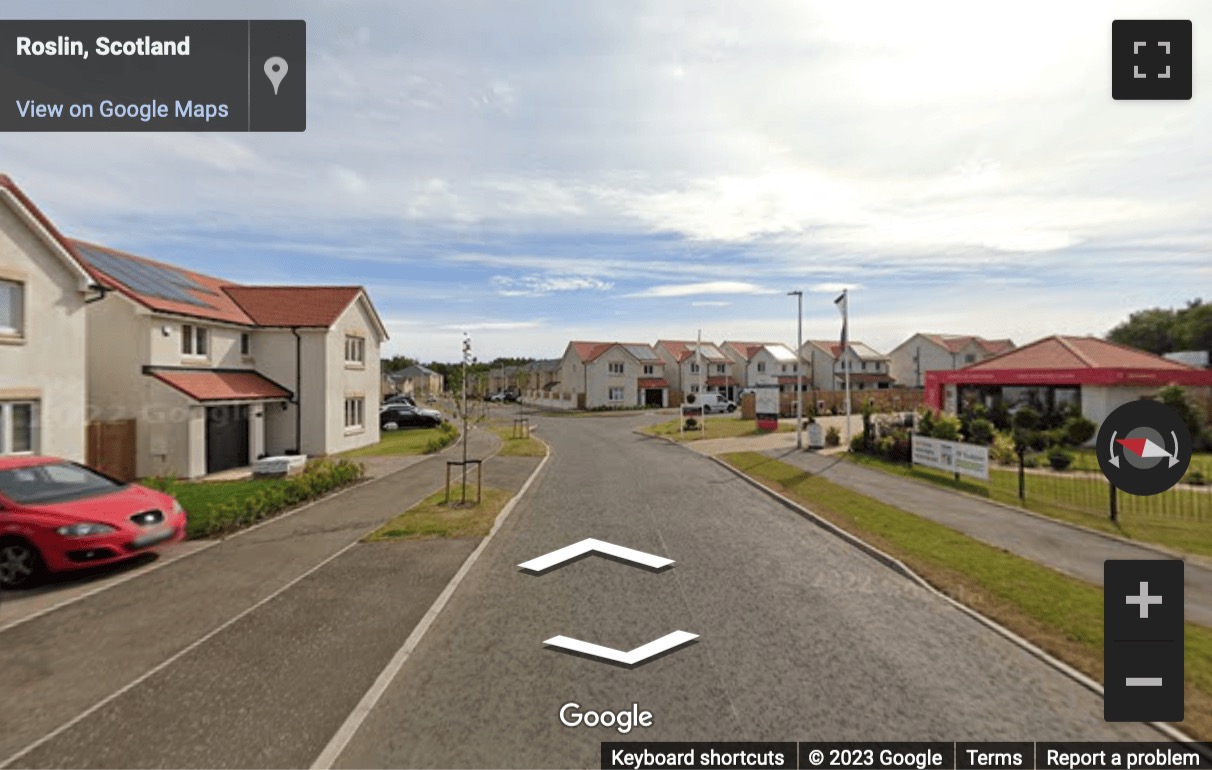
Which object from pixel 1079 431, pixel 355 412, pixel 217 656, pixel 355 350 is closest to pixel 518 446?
pixel 355 412

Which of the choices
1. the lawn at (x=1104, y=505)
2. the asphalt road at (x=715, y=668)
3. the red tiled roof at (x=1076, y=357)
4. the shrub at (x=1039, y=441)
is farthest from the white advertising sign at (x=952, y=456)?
the red tiled roof at (x=1076, y=357)

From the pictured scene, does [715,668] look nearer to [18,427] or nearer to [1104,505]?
[1104,505]

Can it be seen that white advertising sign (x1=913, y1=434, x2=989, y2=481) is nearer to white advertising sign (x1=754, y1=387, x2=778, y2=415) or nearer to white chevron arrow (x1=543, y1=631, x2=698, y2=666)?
white chevron arrow (x1=543, y1=631, x2=698, y2=666)

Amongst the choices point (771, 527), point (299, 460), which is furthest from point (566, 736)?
point (299, 460)

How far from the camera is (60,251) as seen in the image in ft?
48.2

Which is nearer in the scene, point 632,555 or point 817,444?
point 632,555

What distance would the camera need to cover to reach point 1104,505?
14.5 meters

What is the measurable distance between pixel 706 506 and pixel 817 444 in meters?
14.9

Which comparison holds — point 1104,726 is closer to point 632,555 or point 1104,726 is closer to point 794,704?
point 794,704

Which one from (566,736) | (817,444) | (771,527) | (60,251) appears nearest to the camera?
(566,736)

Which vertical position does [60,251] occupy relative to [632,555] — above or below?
above

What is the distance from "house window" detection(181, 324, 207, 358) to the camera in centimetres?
2095

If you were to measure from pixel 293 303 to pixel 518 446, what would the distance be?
12.5m

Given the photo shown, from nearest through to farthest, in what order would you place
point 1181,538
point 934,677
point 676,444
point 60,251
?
point 934,677 → point 1181,538 → point 60,251 → point 676,444
